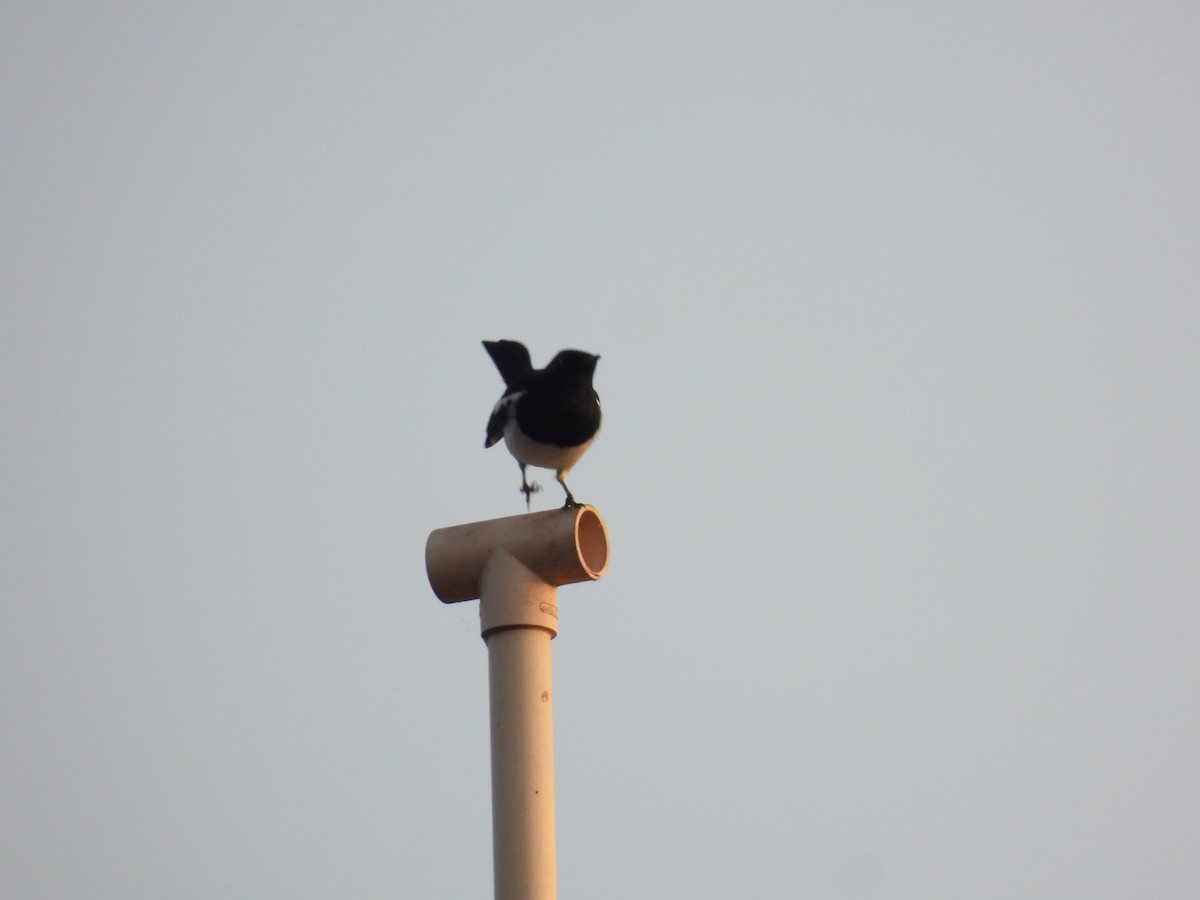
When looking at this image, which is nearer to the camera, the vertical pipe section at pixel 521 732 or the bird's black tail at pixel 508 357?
the vertical pipe section at pixel 521 732

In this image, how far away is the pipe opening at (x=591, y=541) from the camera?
4.32 metres

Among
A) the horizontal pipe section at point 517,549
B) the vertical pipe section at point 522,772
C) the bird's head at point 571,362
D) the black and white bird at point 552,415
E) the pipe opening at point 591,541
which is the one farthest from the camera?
the bird's head at point 571,362

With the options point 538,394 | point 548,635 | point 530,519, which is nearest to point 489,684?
point 548,635

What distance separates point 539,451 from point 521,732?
10.8 feet

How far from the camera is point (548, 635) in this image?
4.13m

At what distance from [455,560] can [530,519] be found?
0.86 feet

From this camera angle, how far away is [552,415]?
7.01 metres

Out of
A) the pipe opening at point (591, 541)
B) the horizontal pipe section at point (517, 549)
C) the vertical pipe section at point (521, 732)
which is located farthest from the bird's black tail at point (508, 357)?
the vertical pipe section at point (521, 732)

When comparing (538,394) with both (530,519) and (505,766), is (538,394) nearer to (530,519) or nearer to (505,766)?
(530,519)

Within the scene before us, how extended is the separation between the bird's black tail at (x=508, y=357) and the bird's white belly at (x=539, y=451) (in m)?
0.59

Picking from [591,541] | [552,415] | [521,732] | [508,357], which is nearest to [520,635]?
[521,732]

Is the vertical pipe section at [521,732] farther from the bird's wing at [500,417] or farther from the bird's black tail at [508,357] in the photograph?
the bird's black tail at [508,357]

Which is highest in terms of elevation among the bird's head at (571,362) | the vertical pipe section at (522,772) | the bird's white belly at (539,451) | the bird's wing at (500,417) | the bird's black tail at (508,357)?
the bird's black tail at (508,357)

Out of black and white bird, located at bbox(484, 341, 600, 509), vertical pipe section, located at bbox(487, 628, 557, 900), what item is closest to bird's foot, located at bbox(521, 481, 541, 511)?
black and white bird, located at bbox(484, 341, 600, 509)
